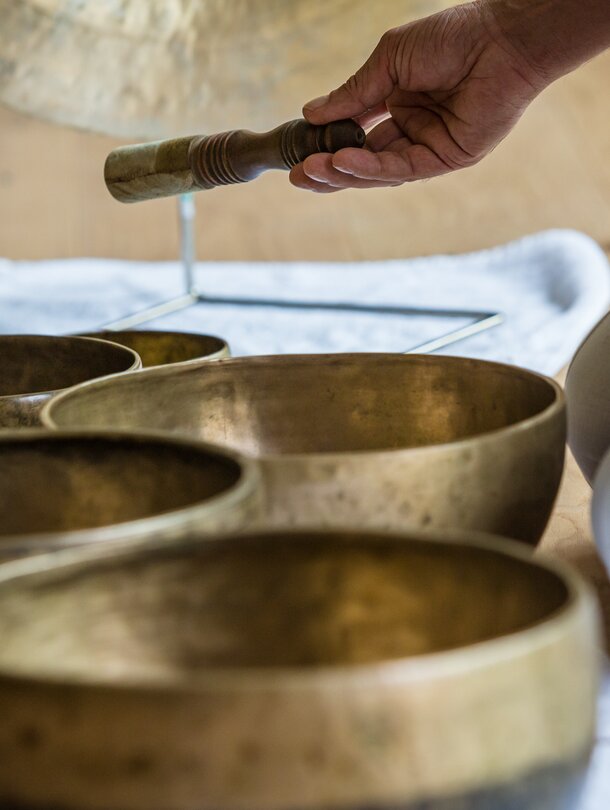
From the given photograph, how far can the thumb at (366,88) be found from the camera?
0.92 metres

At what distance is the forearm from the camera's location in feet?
2.88

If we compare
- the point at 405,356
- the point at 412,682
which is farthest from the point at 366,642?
the point at 405,356

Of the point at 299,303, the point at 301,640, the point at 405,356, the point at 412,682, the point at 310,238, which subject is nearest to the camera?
the point at 412,682

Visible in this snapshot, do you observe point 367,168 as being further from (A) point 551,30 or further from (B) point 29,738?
(B) point 29,738

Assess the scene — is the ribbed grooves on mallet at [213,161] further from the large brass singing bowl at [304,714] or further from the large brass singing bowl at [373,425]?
the large brass singing bowl at [304,714]

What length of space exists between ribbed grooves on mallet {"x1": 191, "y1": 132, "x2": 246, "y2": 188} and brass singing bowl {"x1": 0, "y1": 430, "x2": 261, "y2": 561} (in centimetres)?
36

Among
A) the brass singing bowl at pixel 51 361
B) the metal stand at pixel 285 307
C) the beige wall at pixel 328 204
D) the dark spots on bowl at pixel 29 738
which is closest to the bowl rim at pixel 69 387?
the brass singing bowl at pixel 51 361

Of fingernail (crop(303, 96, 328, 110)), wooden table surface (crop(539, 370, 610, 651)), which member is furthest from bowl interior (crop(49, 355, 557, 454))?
fingernail (crop(303, 96, 328, 110))

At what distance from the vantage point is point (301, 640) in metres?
0.42

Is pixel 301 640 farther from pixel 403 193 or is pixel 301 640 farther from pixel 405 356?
pixel 403 193

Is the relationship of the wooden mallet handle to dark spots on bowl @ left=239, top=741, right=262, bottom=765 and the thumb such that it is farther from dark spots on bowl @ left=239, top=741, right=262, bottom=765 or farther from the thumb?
dark spots on bowl @ left=239, top=741, right=262, bottom=765

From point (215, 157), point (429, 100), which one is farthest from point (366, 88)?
point (215, 157)

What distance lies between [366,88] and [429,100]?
0.06 m

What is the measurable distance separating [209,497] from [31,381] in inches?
16.2
